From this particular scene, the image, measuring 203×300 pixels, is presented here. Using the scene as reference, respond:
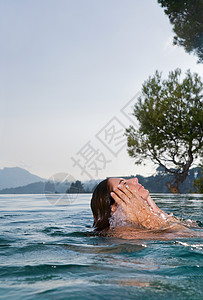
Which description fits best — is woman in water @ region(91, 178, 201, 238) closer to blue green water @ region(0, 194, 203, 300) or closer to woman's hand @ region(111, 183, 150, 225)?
woman's hand @ region(111, 183, 150, 225)

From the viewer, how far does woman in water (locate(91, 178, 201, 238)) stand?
2787 mm

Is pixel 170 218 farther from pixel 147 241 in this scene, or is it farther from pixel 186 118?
pixel 186 118

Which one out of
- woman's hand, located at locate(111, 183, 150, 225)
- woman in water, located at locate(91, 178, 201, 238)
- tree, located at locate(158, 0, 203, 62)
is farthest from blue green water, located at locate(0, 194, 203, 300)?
tree, located at locate(158, 0, 203, 62)

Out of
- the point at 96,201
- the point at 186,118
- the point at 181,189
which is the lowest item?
the point at 181,189

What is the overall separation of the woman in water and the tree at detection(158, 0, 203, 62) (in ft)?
52.3

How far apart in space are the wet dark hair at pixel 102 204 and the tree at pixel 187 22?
52.8 feet

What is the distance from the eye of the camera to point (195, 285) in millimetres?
1409

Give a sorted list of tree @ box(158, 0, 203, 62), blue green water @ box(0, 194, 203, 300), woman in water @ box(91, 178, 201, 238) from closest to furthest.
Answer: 1. blue green water @ box(0, 194, 203, 300)
2. woman in water @ box(91, 178, 201, 238)
3. tree @ box(158, 0, 203, 62)

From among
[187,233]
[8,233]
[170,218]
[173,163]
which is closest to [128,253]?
[187,233]

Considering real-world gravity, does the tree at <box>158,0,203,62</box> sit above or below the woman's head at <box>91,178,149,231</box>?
above

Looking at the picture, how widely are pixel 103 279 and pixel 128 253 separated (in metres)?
0.69

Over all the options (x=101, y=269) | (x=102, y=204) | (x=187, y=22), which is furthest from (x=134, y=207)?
(x=187, y=22)

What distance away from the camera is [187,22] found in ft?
56.9

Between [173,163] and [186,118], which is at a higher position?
[186,118]
